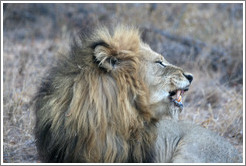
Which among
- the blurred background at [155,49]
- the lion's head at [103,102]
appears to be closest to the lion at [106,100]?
the lion's head at [103,102]

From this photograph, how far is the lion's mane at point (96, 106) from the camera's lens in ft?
10.1

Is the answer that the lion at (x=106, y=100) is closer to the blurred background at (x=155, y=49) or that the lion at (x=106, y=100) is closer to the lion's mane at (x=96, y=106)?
the lion's mane at (x=96, y=106)

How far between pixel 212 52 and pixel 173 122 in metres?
3.82

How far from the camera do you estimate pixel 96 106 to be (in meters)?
3.08

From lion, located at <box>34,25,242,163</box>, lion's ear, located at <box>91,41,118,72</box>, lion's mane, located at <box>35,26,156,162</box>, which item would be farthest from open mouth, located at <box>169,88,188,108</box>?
lion's ear, located at <box>91,41,118,72</box>

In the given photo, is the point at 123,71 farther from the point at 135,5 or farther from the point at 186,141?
the point at 135,5

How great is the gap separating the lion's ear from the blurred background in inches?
24.6

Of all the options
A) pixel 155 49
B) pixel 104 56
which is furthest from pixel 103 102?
pixel 155 49

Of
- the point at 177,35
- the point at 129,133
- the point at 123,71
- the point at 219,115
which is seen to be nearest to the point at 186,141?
the point at 129,133

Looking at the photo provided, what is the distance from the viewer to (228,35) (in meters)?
8.10

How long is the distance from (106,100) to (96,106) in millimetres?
95

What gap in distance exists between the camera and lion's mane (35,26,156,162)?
3088mm

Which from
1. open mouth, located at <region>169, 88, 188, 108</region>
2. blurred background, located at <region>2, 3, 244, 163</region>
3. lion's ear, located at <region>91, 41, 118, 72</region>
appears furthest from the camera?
blurred background, located at <region>2, 3, 244, 163</region>

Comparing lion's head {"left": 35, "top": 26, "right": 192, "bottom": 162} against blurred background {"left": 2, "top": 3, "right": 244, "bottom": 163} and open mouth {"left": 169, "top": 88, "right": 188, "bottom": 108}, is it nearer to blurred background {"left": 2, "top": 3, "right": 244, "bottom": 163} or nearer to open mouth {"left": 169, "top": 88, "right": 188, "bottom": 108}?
open mouth {"left": 169, "top": 88, "right": 188, "bottom": 108}
